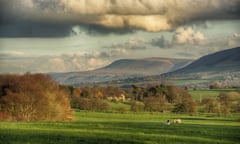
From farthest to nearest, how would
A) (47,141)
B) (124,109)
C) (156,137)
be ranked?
(124,109)
(156,137)
(47,141)

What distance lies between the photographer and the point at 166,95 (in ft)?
500

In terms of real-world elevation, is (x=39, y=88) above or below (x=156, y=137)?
above

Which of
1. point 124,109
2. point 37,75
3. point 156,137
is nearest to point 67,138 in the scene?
point 156,137

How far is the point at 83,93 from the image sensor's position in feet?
461

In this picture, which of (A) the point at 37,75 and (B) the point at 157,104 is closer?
(A) the point at 37,75

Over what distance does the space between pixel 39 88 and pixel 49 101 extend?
272 centimetres

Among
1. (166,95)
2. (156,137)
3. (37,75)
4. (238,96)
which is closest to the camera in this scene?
(156,137)

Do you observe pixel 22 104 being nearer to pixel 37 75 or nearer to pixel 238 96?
pixel 37 75

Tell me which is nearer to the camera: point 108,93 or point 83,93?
point 83,93

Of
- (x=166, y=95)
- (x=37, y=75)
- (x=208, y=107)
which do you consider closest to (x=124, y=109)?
(x=208, y=107)

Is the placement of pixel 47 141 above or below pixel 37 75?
below

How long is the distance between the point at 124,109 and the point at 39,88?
159 feet

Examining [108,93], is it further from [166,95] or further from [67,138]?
[67,138]

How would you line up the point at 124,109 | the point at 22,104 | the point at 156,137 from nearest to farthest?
the point at 156,137 → the point at 22,104 → the point at 124,109
